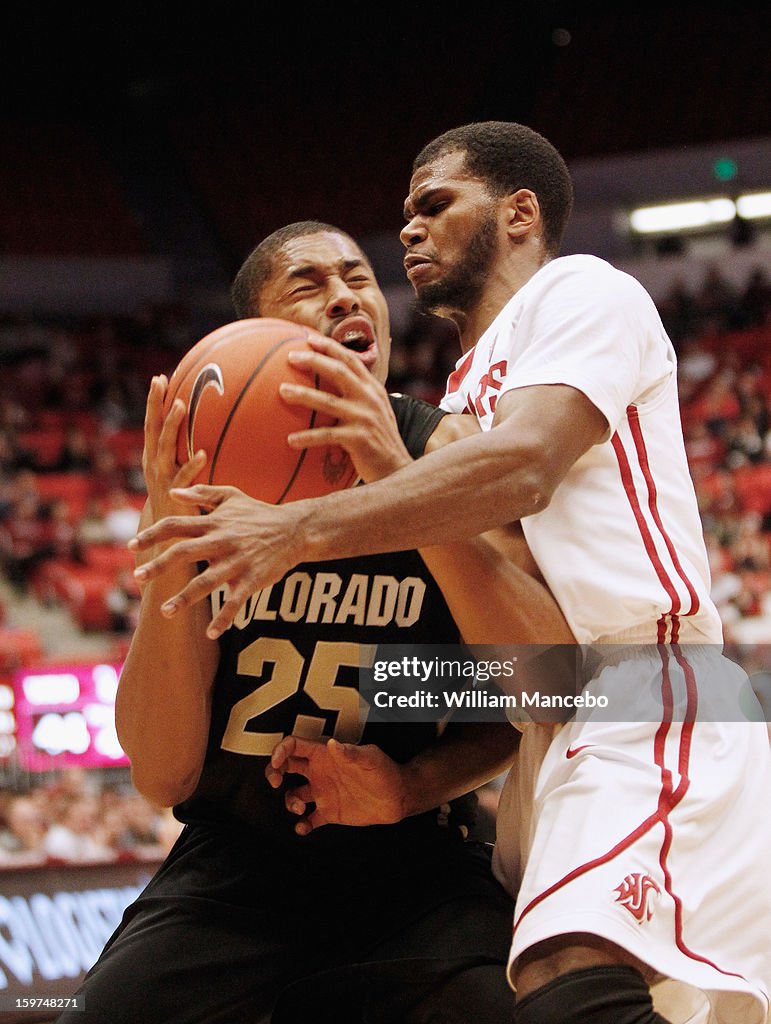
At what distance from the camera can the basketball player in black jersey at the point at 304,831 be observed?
2.31m

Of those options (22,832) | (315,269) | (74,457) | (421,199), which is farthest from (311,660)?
(74,457)

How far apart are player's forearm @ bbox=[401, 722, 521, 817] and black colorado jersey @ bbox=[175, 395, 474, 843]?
69 mm

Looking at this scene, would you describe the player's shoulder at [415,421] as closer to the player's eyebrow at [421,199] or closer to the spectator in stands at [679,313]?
the player's eyebrow at [421,199]

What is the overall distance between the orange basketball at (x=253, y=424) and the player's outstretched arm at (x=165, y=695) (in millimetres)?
251

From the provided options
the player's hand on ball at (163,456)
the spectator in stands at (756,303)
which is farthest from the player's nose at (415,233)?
the spectator in stands at (756,303)

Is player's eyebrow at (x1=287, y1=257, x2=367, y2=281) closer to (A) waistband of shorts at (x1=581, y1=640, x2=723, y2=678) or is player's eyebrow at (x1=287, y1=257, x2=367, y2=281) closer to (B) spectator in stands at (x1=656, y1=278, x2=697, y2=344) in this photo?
(A) waistband of shorts at (x1=581, y1=640, x2=723, y2=678)

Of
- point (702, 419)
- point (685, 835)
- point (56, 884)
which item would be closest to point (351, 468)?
point (685, 835)

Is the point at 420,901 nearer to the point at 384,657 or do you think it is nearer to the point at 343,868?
the point at 343,868

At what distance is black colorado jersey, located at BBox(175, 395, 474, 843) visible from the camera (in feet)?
8.13

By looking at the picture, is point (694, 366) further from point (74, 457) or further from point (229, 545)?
point (229, 545)

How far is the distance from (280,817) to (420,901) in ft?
1.05

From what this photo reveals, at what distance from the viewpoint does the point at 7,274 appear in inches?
595

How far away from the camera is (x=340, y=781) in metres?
2.34

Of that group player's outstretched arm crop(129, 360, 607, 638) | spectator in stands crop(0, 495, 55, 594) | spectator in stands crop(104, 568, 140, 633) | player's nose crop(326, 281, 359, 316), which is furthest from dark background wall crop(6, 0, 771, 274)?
player's outstretched arm crop(129, 360, 607, 638)
